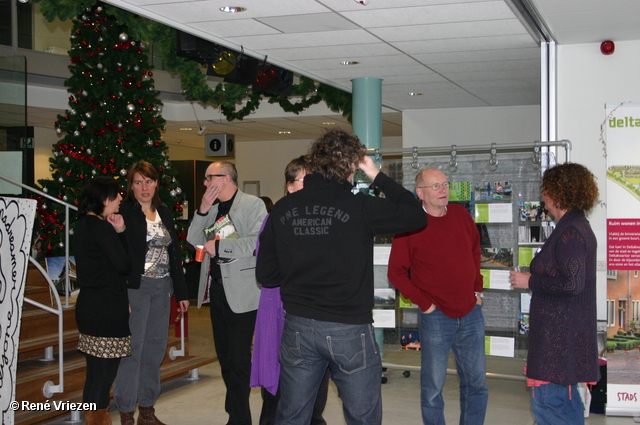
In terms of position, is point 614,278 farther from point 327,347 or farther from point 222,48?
point 222,48

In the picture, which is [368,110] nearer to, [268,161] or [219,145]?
[219,145]

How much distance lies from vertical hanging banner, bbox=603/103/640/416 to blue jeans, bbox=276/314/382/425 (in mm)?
3018

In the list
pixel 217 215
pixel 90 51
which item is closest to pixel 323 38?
pixel 217 215

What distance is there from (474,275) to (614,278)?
6.02 feet

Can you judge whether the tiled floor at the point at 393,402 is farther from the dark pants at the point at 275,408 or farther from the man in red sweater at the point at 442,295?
the man in red sweater at the point at 442,295

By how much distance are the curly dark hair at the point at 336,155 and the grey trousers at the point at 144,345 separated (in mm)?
1918

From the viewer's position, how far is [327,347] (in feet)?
8.38

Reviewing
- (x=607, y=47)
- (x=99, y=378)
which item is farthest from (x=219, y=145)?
(x=99, y=378)

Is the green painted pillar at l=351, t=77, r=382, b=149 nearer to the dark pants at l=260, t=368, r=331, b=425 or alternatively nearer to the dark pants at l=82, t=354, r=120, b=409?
the dark pants at l=260, t=368, r=331, b=425

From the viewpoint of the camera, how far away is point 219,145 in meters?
11.0

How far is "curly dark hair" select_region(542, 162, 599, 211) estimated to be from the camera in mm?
3174

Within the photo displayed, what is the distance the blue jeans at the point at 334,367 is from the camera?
2549 millimetres

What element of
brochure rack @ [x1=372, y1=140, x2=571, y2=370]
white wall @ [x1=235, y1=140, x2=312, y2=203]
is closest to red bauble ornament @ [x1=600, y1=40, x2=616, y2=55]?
brochure rack @ [x1=372, y1=140, x2=571, y2=370]

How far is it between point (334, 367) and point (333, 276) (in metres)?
0.36
